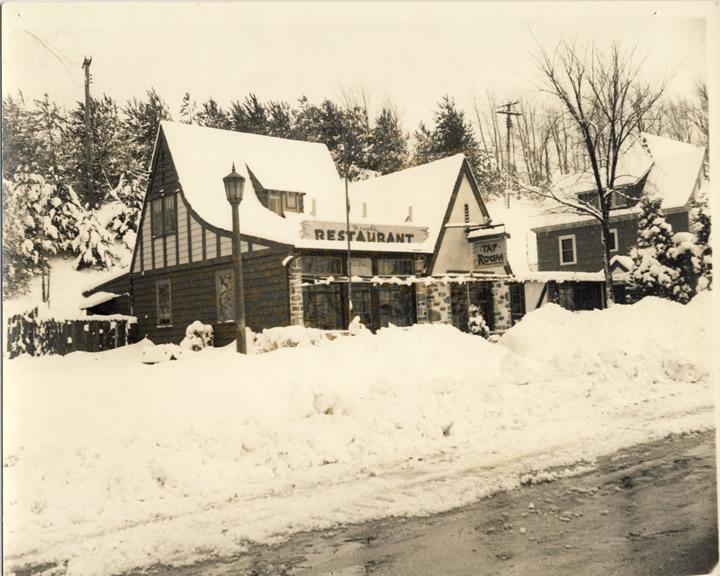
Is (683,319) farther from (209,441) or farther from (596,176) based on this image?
(209,441)

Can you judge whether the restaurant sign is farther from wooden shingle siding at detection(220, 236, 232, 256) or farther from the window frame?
wooden shingle siding at detection(220, 236, 232, 256)

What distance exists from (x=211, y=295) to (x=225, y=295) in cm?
9

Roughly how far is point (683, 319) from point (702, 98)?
1.43 metres

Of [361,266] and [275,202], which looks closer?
[275,202]

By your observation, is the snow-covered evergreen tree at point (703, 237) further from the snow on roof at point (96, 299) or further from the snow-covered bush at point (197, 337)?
the snow on roof at point (96, 299)

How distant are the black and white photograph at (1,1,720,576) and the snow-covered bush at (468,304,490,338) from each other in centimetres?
2

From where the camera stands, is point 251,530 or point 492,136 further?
point 492,136

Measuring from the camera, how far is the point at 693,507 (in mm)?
3797

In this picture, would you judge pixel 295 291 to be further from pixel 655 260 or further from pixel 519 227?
pixel 655 260

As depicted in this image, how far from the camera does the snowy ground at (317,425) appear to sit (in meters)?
2.95

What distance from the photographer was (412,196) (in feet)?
12.2

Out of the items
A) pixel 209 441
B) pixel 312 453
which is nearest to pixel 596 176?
pixel 312 453

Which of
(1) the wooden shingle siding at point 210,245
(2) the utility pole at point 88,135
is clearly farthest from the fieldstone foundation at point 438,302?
(2) the utility pole at point 88,135

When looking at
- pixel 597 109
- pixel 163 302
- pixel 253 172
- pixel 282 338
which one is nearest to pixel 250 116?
pixel 253 172
